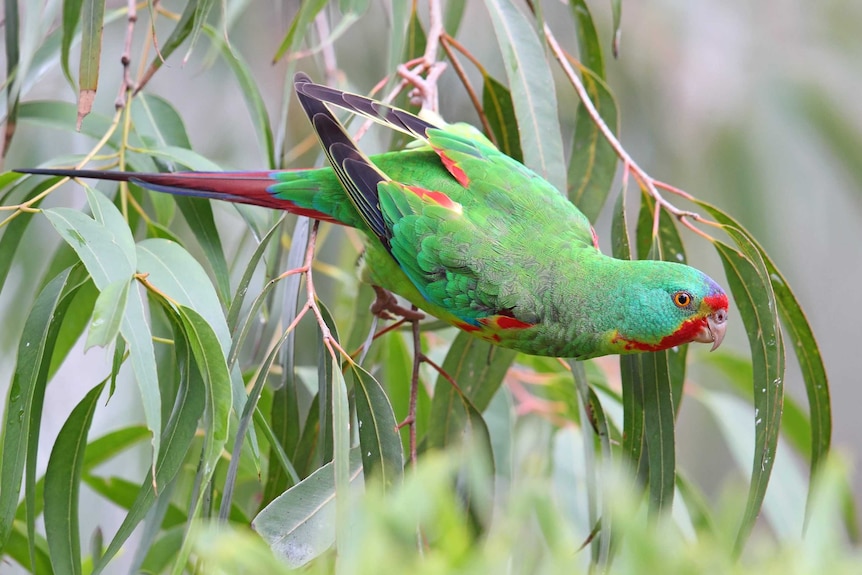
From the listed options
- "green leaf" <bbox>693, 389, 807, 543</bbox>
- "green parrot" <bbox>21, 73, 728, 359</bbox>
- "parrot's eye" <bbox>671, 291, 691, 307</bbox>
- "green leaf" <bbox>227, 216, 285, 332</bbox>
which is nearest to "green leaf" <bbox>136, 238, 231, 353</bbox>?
"green leaf" <bbox>227, 216, 285, 332</bbox>

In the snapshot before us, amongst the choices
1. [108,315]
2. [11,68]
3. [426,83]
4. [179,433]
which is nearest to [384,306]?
[426,83]

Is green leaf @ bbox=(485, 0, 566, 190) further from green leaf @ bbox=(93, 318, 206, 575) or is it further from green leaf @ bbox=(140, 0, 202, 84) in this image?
green leaf @ bbox=(93, 318, 206, 575)

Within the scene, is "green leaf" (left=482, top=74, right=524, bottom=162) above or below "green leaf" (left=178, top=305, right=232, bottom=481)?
above

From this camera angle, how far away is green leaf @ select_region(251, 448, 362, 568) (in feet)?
3.59

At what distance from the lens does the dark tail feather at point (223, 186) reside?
1430mm

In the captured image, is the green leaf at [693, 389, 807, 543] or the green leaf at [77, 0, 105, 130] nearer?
the green leaf at [77, 0, 105, 130]

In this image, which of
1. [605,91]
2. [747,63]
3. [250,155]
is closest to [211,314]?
[605,91]

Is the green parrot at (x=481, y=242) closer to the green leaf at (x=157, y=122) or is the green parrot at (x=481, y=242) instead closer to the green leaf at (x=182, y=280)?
the green leaf at (x=182, y=280)

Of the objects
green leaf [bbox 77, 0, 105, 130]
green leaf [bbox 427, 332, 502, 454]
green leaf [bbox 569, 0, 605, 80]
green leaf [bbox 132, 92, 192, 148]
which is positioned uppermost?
green leaf [bbox 569, 0, 605, 80]

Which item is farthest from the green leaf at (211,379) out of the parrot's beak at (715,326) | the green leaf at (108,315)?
the parrot's beak at (715,326)

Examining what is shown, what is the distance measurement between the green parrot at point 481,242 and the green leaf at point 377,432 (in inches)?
9.0

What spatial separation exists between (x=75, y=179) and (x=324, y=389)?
21.7 inches

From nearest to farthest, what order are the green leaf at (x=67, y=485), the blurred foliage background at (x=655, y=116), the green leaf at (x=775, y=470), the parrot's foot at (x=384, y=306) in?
the green leaf at (x=67, y=485) → the parrot's foot at (x=384, y=306) → the green leaf at (x=775, y=470) → the blurred foliage background at (x=655, y=116)

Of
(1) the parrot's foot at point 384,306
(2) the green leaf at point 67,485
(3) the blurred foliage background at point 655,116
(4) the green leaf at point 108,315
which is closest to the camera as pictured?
(4) the green leaf at point 108,315
